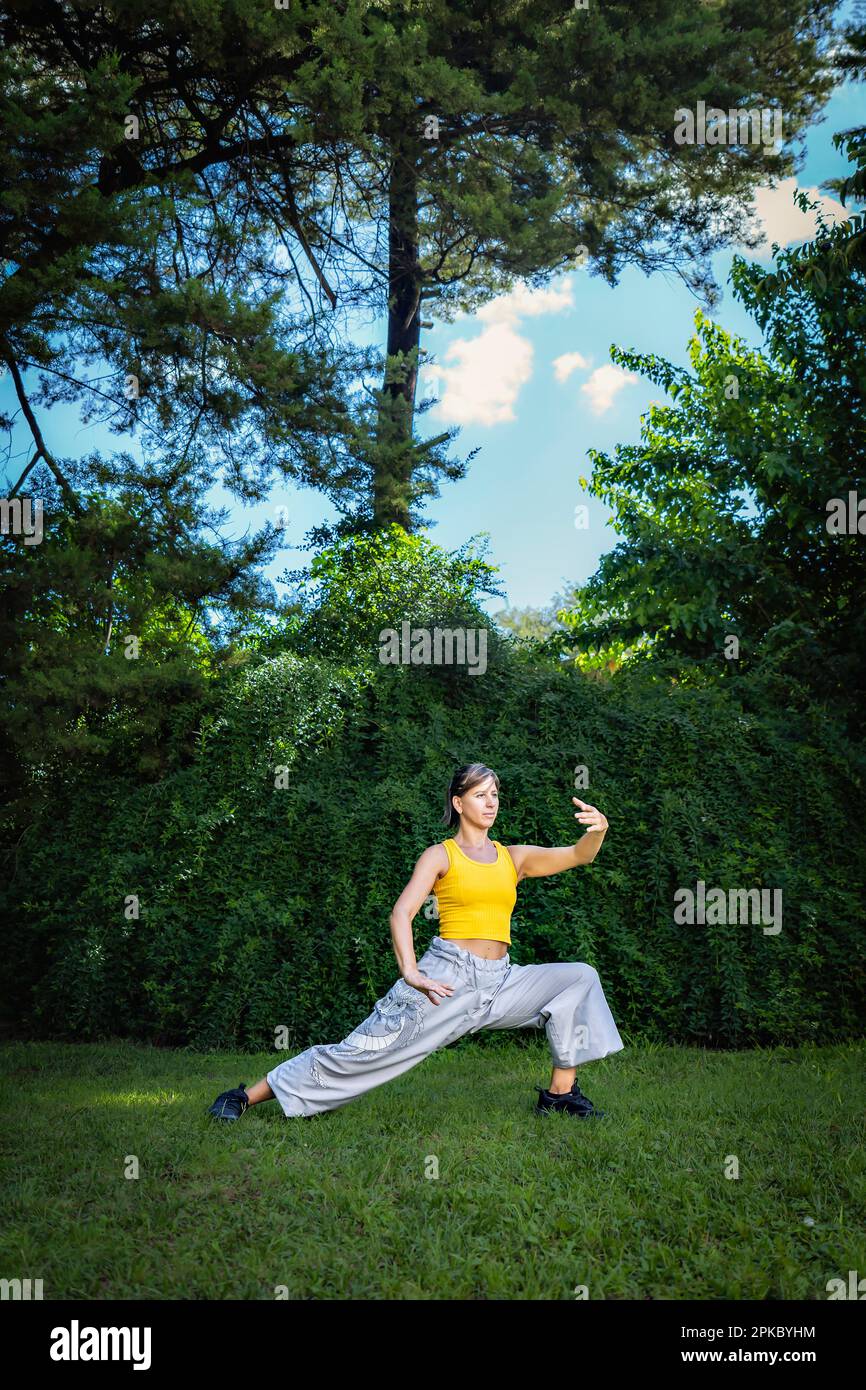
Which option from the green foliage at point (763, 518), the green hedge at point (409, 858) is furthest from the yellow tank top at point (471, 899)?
the green foliage at point (763, 518)

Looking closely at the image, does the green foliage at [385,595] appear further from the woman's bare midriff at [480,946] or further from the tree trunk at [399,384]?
the woman's bare midriff at [480,946]

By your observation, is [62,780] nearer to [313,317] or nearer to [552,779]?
[552,779]

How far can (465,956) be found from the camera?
17.7 ft

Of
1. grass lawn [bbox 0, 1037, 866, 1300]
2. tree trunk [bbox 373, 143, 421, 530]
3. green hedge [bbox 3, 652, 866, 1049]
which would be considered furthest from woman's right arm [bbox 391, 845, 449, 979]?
tree trunk [bbox 373, 143, 421, 530]

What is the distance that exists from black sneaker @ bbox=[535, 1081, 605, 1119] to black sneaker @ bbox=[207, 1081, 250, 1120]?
1555mm

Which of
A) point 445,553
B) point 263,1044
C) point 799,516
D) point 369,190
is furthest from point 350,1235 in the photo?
point 369,190

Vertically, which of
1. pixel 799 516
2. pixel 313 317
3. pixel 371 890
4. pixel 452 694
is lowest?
pixel 371 890

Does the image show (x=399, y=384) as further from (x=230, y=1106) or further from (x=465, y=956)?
(x=230, y=1106)

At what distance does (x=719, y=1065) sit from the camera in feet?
23.5

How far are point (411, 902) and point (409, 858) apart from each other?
10.5ft

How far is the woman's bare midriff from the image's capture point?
545 cm

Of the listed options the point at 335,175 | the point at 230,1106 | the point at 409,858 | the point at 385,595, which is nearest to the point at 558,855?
the point at 230,1106

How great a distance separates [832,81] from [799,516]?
21.9ft

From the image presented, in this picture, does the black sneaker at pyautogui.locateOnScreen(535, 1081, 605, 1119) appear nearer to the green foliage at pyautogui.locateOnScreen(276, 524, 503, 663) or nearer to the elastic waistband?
the elastic waistband
